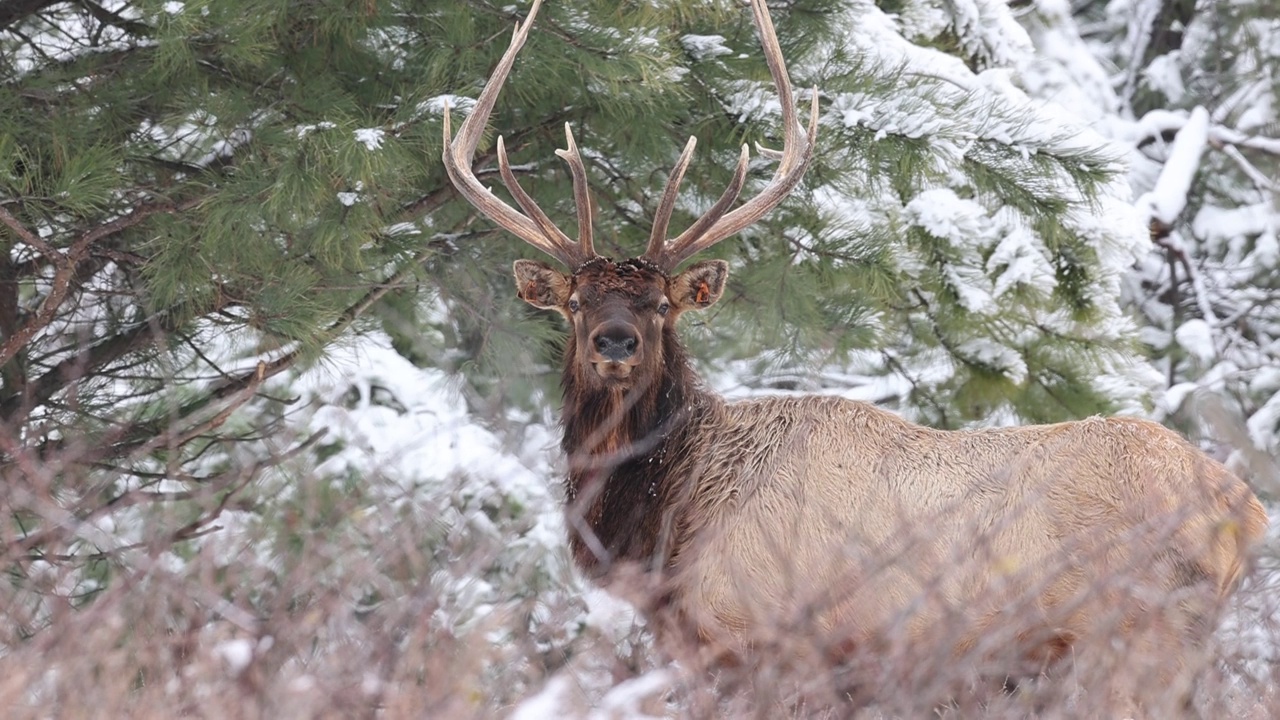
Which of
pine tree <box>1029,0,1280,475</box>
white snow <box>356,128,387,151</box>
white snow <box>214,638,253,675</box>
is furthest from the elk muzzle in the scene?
pine tree <box>1029,0,1280,475</box>

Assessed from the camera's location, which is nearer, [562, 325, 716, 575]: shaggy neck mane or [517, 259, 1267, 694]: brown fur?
[517, 259, 1267, 694]: brown fur

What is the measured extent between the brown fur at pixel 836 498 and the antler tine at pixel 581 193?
0.09 m

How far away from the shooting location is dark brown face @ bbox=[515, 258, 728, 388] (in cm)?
493

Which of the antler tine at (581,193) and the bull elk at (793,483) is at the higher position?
the antler tine at (581,193)

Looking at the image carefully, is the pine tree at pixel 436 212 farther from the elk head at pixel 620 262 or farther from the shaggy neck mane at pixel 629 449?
the shaggy neck mane at pixel 629 449

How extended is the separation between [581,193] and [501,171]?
0.98 ft

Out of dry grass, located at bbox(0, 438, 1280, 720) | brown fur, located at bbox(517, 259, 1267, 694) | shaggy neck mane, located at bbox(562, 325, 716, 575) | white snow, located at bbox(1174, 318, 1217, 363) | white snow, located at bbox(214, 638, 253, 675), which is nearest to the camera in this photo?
dry grass, located at bbox(0, 438, 1280, 720)

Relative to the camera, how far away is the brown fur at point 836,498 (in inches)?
177

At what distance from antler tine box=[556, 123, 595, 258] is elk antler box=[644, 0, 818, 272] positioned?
0.74 ft

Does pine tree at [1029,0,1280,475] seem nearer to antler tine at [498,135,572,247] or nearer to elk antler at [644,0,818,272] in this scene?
elk antler at [644,0,818,272]

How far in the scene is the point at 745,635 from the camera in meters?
4.54

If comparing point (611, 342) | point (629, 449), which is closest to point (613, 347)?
point (611, 342)

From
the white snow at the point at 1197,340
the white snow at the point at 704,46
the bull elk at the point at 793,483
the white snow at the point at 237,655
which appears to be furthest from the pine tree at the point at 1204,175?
the white snow at the point at 237,655

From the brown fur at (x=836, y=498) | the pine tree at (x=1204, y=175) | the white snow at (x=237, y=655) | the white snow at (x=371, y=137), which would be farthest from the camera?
the pine tree at (x=1204, y=175)
